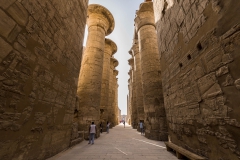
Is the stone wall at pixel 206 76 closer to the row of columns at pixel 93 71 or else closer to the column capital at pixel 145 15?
the row of columns at pixel 93 71

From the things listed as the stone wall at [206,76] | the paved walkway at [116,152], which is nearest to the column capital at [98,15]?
the stone wall at [206,76]

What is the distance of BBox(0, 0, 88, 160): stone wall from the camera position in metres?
2.13

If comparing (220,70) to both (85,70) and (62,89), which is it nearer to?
(62,89)

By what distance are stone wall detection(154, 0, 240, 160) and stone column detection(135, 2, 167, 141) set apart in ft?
8.88

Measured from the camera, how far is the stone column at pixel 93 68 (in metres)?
7.53

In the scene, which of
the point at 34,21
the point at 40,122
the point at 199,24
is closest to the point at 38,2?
the point at 34,21

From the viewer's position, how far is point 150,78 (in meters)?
7.94

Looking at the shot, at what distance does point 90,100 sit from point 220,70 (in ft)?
22.9

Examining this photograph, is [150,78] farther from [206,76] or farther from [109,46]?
[109,46]

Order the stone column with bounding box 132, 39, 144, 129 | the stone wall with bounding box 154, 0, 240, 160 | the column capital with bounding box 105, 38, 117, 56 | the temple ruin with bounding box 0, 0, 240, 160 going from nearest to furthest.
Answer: the stone wall with bounding box 154, 0, 240, 160 < the temple ruin with bounding box 0, 0, 240, 160 < the stone column with bounding box 132, 39, 144, 129 < the column capital with bounding box 105, 38, 117, 56

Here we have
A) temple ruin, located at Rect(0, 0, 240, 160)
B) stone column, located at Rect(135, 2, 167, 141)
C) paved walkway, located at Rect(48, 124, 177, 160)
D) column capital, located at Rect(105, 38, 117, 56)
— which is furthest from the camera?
column capital, located at Rect(105, 38, 117, 56)

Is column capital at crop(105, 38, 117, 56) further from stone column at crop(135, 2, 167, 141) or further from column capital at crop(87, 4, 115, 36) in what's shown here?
stone column at crop(135, 2, 167, 141)

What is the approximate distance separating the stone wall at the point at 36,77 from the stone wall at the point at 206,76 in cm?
392

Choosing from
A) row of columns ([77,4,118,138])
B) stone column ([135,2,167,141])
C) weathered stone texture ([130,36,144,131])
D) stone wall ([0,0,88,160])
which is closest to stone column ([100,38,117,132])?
row of columns ([77,4,118,138])
